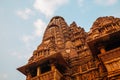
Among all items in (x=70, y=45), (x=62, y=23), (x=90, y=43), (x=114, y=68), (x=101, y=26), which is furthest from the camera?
(x=62, y=23)

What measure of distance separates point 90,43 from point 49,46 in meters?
8.45

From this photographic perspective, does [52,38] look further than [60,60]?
Yes

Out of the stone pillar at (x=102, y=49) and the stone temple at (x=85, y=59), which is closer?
the stone temple at (x=85, y=59)

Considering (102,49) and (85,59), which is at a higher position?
(85,59)

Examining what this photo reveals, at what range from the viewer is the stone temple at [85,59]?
16125 mm

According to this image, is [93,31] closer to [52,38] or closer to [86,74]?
[86,74]

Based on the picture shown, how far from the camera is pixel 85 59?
851 inches

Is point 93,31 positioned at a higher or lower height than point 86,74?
higher

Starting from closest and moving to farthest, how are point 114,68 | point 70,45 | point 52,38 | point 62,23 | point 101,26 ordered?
point 114,68, point 101,26, point 70,45, point 52,38, point 62,23

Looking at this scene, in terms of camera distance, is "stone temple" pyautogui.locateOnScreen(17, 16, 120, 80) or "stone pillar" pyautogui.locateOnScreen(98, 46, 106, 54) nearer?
"stone temple" pyautogui.locateOnScreen(17, 16, 120, 80)

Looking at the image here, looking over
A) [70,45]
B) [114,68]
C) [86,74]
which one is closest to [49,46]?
[70,45]

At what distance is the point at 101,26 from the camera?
821 inches

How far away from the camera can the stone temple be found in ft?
52.9

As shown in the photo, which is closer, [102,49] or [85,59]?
[102,49]
